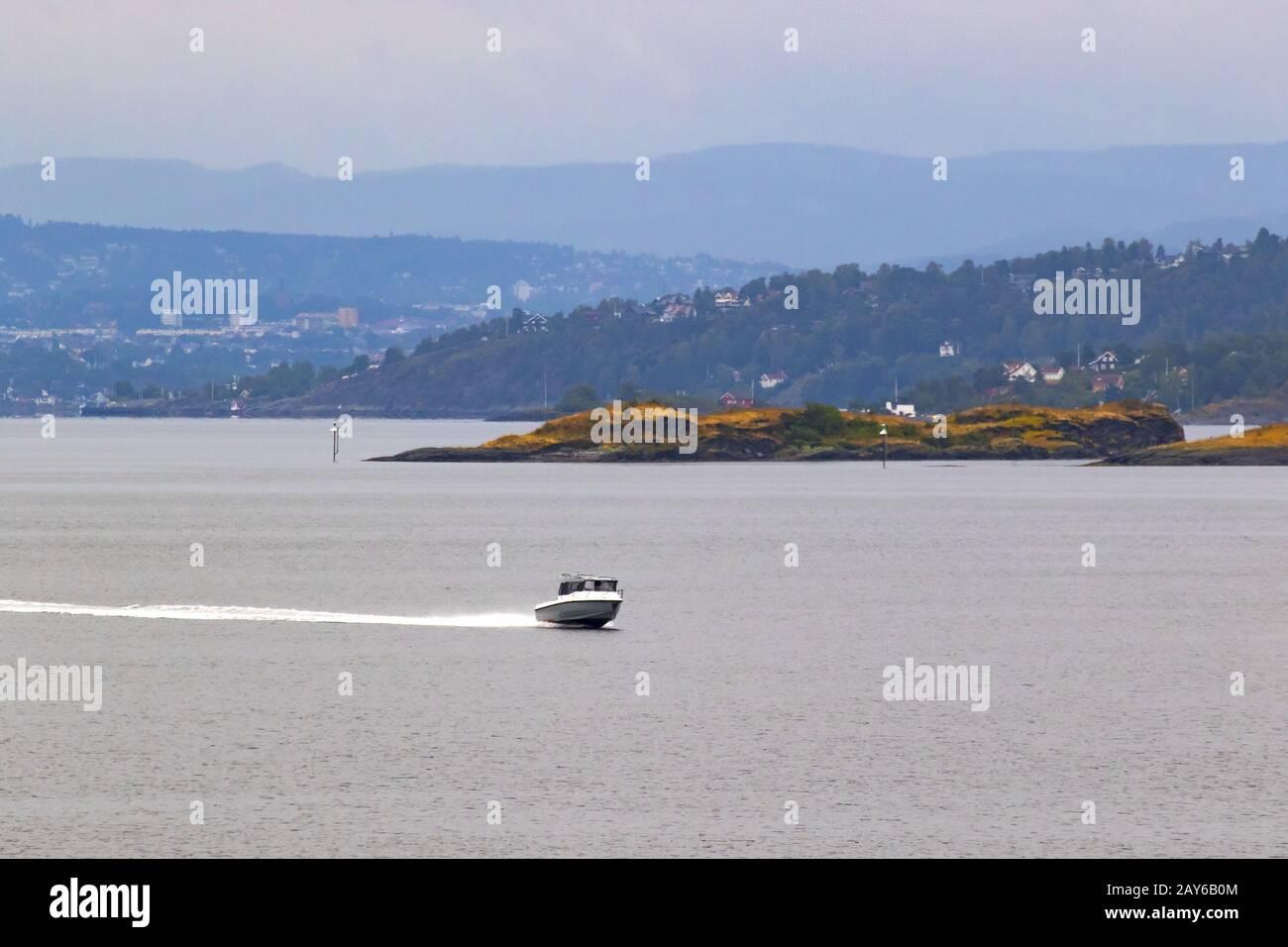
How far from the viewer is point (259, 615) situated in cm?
9419

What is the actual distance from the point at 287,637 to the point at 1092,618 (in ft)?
126

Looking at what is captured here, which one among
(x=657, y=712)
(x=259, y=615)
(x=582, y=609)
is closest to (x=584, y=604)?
(x=582, y=609)

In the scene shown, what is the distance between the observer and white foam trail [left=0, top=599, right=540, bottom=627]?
91.4m

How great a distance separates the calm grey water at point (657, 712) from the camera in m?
49.6

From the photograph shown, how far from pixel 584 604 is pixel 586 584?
1190 millimetres

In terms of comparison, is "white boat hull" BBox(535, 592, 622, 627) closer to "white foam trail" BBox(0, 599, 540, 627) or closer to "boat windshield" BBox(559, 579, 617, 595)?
"boat windshield" BBox(559, 579, 617, 595)

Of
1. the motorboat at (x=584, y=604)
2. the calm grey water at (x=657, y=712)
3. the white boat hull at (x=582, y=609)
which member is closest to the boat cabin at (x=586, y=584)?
the motorboat at (x=584, y=604)

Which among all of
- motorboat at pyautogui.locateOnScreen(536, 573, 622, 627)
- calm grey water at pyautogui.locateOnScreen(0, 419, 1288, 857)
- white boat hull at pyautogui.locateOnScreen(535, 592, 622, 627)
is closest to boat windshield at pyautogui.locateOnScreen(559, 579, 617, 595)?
motorboat at pyautogui.locateOnScreen(536, 573, 622, 627)

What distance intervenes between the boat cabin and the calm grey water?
6.58 ft

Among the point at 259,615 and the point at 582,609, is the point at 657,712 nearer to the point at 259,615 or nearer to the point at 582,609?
the point at 582,609
